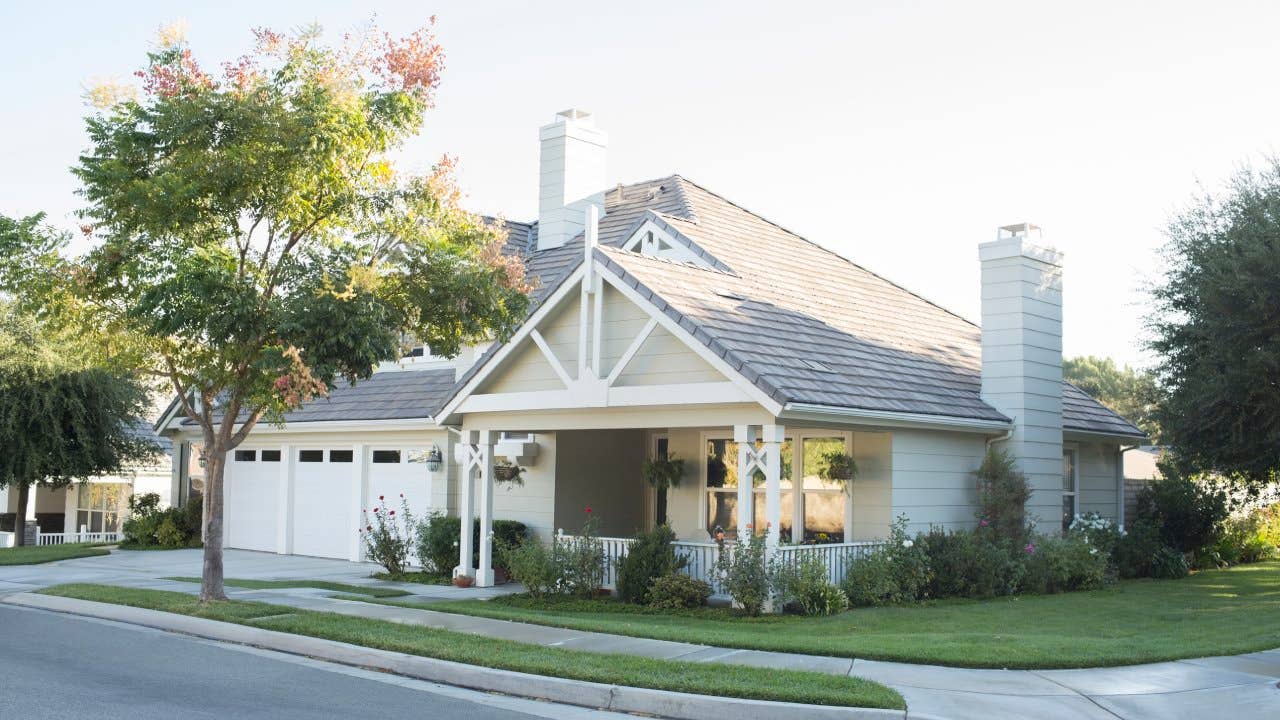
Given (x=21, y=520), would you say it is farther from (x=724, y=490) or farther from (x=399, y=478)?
(x=724, y=490)

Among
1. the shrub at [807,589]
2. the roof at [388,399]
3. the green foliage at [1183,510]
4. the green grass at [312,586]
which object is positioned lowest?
the green grass at [312,586]

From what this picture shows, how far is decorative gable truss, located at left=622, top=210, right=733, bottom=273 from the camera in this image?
20117mm

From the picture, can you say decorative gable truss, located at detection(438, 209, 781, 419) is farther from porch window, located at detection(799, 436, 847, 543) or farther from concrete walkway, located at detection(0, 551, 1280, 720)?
concrete walkway, located at detection(0, 551, 1280, 720)

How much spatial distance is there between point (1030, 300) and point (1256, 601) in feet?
18.7

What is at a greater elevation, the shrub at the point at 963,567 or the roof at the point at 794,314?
the roof at the point at 794,314

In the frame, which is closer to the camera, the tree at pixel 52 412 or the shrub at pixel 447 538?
the shrub at pixel 447 538

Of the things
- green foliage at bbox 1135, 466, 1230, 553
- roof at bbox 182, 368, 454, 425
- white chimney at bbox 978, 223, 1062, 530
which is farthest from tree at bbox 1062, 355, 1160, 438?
roof at bbox 182, 368, 454, 425

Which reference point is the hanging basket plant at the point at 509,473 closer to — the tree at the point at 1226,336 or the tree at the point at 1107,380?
the tree at the point at 1226,336

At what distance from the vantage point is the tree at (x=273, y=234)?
13.7m

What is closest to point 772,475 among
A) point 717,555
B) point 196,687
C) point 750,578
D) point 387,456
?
point 750,578

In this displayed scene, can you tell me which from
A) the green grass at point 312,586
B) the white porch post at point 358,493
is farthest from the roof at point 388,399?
the green grass at point 312,586

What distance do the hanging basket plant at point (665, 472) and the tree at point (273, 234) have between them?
5333 mm

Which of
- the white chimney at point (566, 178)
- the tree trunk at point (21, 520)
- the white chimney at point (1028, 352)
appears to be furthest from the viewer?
the tree trunk at point (21, 520)

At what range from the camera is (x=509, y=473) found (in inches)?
801
